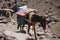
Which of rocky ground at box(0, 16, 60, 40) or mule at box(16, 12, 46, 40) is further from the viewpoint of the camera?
mule at box(16, 12, 46, 40)

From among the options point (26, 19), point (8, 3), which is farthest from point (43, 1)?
point (26, 19)

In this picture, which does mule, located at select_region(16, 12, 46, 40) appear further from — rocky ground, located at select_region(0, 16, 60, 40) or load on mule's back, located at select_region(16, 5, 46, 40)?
rocky ground, located at select_region(0, 16, 60, 40)

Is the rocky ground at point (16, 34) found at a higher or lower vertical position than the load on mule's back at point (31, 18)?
lower

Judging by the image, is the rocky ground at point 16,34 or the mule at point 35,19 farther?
the mule at point 35,19

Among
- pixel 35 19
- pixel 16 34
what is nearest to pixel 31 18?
pixel 35 19

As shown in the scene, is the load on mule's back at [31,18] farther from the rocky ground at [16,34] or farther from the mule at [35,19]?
the rocky ground at [16,34]

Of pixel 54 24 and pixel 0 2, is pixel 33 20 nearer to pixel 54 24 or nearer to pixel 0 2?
pixel 54 24

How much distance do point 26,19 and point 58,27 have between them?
15.2ft

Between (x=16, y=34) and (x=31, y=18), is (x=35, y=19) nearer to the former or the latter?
(x=31, y=18)

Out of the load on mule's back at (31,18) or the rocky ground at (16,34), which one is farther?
the load on mule's back at (31,18)

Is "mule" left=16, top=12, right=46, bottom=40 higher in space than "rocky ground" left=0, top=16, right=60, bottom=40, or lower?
higher

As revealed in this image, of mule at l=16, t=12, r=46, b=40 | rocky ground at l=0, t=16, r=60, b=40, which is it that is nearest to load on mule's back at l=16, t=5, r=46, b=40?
mule at l=16, t=12, r=46, b=40

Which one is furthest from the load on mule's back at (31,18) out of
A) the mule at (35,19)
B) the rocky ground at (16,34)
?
the rocky ground at (16,34)

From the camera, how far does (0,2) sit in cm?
1848
